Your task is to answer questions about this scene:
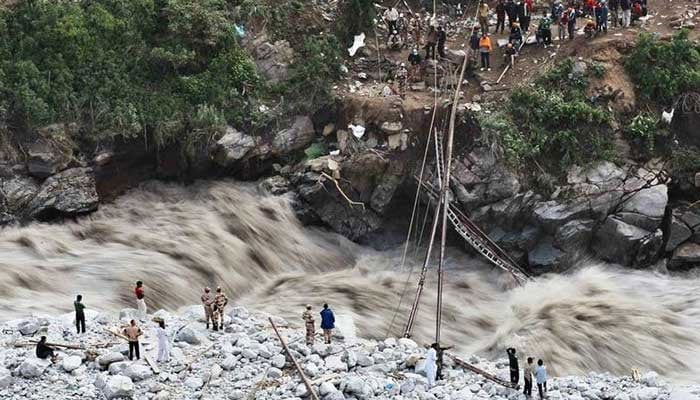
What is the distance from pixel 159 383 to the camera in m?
17.5

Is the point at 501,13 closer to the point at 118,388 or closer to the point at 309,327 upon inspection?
the point at 309,327

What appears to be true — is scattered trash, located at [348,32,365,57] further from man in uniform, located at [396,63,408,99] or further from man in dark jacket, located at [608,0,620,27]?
man in dark jacket, located at [608,0,620,27]

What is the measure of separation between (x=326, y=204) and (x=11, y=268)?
8.17m

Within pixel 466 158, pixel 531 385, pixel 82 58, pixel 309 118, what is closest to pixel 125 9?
pixel 82 58

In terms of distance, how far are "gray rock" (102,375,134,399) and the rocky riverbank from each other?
17mm

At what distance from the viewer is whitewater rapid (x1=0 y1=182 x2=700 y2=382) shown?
2116 centimetres

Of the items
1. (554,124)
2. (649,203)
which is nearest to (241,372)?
(649,203)

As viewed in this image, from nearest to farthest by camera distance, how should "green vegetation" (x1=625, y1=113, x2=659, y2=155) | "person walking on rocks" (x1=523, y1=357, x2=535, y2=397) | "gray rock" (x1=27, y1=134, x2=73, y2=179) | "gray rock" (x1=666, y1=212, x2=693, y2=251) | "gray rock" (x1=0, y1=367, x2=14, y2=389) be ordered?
"gray rock" (x1=0, y1=367, x2=14, y2=389), "person walking on rocks" (x1=523, y1=357, x2=535, y2=397), "gray rock" (x1=666, y1=212, x2=693, y2=251), "gray rock" (x1=27, y1=134, x2=73, y2=179), "green vegetation" (x1=625, y1=113, x2=659, y2=155)

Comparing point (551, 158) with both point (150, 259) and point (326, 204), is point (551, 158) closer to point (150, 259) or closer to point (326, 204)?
point (326, 204)

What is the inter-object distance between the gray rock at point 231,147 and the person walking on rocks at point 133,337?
358 inches

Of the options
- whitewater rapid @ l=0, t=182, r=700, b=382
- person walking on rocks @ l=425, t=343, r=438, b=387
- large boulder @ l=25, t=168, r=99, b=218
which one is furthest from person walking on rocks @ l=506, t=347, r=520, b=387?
large boulder @ l=25, t=168, r=99, b=218

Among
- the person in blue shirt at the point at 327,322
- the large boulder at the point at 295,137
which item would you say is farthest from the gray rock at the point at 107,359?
the large boulder at the point at 295,137

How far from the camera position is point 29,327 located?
62.1 ft

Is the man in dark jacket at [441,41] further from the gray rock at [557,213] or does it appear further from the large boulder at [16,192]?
the large boulder at [16,192]
